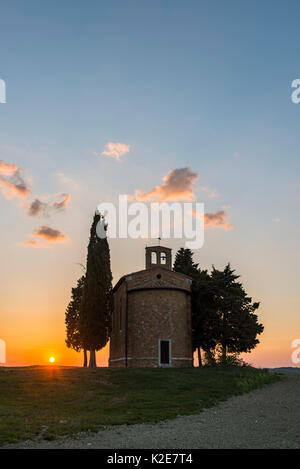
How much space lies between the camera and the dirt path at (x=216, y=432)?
12609 millimetres

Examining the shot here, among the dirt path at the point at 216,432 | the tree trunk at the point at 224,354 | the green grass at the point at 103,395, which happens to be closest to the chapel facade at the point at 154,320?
the tree trunk at the point at 224,354

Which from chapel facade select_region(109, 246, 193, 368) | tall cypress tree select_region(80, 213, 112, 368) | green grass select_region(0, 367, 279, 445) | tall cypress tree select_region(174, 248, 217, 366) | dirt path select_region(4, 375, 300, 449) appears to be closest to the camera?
dirt path select_region(4, 375, 300, 449)

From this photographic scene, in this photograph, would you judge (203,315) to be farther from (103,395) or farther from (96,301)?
(103,395)

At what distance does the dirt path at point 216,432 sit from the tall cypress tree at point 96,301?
2009cm

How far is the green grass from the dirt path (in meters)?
0.92

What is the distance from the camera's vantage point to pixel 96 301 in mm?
39375

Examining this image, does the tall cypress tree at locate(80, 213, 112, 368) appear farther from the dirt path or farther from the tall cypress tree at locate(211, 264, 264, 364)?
the dirt path

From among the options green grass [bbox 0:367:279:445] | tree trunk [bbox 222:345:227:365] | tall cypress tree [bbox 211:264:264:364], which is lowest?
green grass [bbox 0:367:279:445]

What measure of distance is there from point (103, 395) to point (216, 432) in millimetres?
10624

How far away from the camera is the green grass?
16.0 m

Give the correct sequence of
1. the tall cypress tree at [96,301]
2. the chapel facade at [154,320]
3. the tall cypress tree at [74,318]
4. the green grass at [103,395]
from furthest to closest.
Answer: the tall cypress tree at [74,318], the tall cypress tree at [96,301], the chapel facade at [154,320], the green grass at [103,395]

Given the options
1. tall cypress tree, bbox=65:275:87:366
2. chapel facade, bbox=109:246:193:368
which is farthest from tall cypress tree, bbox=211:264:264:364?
tall cypress tree, bbox=65:275:87:366

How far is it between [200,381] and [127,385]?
15.4 feet

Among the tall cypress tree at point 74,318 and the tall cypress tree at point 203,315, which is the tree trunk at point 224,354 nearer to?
the tall cypress tree at point 203,315
